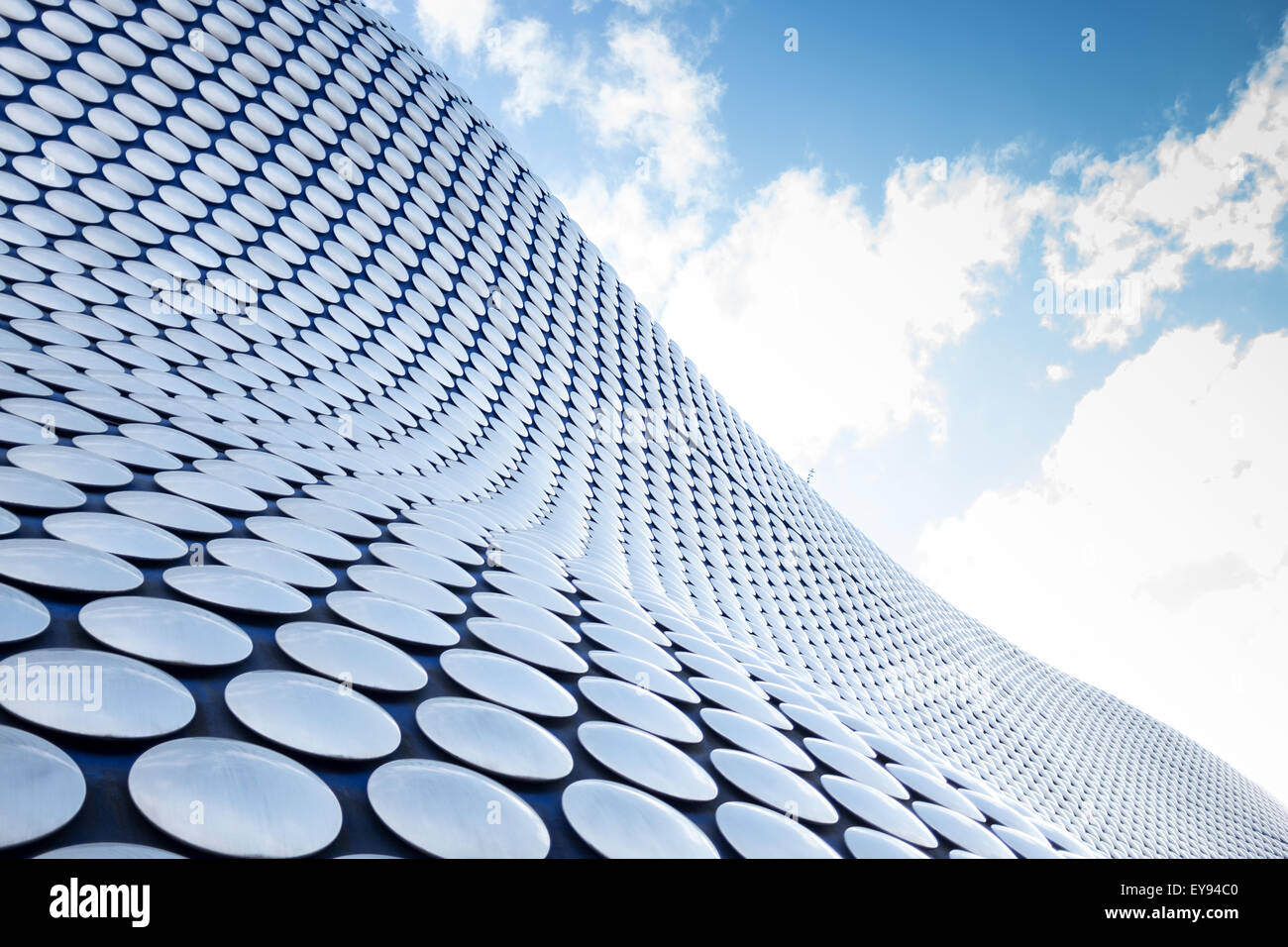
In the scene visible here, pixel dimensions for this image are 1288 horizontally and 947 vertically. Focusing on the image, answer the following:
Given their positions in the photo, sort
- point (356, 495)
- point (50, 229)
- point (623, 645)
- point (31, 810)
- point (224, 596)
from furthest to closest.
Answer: point (50, 229) → point (356, 495) → point (623, 645) → point (224, 596) → point (31, 810)

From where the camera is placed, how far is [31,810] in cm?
254

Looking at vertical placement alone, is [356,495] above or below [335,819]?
above

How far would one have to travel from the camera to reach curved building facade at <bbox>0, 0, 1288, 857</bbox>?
345 centimetres

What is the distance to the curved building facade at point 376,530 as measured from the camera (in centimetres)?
345

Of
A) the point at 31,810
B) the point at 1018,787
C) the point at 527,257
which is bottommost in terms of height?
the point at 1018,787

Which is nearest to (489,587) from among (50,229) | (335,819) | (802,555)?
(335,819)

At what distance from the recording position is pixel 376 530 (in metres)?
7.71

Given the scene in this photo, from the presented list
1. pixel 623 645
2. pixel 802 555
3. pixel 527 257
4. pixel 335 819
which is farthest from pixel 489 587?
pixel 802 555

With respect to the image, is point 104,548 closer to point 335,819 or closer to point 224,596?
point 224,596

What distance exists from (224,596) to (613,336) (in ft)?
72.8
